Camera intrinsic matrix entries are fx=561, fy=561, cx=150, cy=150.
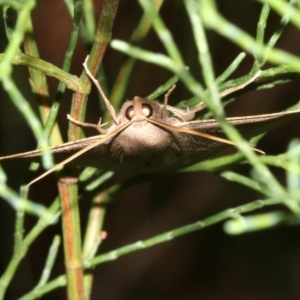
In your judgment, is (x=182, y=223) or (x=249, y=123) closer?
(x=249, y=123)

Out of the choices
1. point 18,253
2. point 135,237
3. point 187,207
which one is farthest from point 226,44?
point 18,253

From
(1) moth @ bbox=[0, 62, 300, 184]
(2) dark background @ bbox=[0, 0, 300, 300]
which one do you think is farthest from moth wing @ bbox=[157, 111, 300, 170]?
(2) dark background @ bbox=[0, 0, 300, 300]

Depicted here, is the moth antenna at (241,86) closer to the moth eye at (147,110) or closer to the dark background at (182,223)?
the moth eye at (147,110)

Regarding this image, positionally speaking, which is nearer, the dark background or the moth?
the moth

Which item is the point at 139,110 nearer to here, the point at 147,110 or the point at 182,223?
the point at 147,110

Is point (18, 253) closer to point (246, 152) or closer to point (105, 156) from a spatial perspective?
point (105, 156)

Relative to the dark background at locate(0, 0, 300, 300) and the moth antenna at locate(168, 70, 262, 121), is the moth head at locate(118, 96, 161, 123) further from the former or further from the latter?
the dark background at locate(0, 0, 300, 300)

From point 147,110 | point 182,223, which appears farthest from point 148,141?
point 182,223

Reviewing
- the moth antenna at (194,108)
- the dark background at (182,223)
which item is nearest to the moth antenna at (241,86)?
the moth antenna at (194,108)
